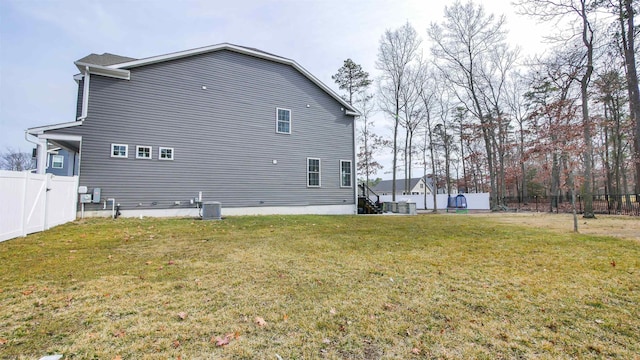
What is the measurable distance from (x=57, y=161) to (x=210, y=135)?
1826cm

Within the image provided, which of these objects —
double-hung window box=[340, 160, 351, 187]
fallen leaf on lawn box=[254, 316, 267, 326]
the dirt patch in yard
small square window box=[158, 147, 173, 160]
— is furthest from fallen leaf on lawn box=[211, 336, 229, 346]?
double-hung window box=[340, 160, 351, 187]

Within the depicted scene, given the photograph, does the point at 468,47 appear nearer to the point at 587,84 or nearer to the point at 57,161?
the point at 587,84

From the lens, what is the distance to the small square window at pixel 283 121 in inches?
532

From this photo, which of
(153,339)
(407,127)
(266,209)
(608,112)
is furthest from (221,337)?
(608,112)

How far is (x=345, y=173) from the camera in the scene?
49.8 ft

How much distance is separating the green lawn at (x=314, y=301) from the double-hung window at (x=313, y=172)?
334 inches

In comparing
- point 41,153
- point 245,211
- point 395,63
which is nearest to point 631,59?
point 395,63

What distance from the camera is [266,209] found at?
1291cm

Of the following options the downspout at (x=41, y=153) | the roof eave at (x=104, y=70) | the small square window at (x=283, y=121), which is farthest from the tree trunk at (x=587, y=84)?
the downspout at (x=41, y=153)

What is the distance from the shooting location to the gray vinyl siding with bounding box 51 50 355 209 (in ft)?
33.9

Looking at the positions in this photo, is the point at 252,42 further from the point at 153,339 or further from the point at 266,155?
the point at 153,339

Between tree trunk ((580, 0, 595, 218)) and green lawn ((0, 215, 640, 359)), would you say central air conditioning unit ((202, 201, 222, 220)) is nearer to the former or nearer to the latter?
green lawn ((0, 215, 640, 359))

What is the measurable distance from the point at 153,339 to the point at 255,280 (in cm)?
151

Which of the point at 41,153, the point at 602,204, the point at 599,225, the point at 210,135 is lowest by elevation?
the point at 599,225
